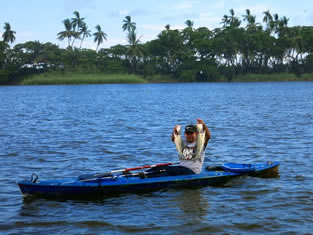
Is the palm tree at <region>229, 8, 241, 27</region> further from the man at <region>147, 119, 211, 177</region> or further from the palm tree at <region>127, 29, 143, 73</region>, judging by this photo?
the man at <region>147, 119, 211, 177</region>

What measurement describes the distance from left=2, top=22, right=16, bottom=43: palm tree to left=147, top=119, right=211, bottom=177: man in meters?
98.5

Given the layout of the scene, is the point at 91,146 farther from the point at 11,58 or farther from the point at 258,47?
the point at 11,58

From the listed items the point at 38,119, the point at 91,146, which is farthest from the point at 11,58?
the point at 91,146

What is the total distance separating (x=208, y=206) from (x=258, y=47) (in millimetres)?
85426

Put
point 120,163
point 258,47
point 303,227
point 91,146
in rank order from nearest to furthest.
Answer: point 303,227 < point 120,163 < point 91,146 < point 258,47

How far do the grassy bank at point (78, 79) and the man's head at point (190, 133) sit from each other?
8161 centimetres

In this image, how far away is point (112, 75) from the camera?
9419cm

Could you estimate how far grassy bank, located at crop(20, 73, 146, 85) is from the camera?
90562mm

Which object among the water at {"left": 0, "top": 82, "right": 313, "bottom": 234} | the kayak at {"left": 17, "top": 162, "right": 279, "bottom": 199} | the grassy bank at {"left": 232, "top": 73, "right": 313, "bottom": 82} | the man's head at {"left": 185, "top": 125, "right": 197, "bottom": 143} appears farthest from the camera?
the grassy bank at {"left": 232, "top": 73, "right": 313, "bottom": 82}

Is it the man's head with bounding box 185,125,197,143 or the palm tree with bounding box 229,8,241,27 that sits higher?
the palm tree with bounding box 229,8,241,27

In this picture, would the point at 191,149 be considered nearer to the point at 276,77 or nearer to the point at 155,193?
the point at 155,193

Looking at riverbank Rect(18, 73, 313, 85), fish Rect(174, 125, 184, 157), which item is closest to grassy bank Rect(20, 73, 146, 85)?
riverbank Rect(18, 73, 313, 85)

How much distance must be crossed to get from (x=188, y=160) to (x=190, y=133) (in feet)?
2.18

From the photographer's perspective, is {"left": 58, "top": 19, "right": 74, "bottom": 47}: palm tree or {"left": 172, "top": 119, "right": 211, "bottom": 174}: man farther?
{"left": 58, "top": 19, "right": 74, "bottom": 47}: palm tree
